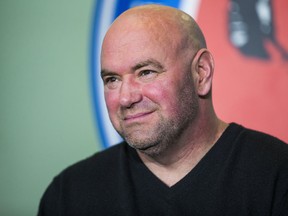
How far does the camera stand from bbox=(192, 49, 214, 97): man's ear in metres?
1.15

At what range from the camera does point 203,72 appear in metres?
1.17

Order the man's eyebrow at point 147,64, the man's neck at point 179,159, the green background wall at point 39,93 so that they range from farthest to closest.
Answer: the green background wall at point 39,93, the man's neck at point 179,159, the man's eyebrow at point 147,64

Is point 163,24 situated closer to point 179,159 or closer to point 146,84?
point 146,84

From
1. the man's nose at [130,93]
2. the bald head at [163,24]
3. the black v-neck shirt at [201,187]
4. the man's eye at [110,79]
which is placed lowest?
the black v-neck shirt at [201,187]

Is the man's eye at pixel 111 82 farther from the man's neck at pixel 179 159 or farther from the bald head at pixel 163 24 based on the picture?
the man's neck at pixel 179 159

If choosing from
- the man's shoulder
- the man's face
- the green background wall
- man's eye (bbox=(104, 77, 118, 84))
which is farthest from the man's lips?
the green background wall

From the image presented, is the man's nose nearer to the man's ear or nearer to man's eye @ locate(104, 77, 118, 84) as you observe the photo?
man's eye @ locate(104, 77, 118, 84)

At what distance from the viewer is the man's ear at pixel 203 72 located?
115 centimetres

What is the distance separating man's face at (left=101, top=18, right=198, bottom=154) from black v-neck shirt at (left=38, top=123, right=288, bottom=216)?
123 millimetres

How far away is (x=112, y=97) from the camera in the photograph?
3.62ft

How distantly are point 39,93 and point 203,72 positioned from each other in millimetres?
659

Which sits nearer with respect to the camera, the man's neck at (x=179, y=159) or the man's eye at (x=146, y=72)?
the man's eye at (x=146, y=72)

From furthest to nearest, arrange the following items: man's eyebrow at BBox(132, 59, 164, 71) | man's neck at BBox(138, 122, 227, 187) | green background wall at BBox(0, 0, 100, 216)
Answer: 1. green background wall at BBox(0, 0, 100, 216)
2. man's neck at BBox(138, 122, 227, 187)
3. man's eyebrow at BBox(132, 59, 164, 71)

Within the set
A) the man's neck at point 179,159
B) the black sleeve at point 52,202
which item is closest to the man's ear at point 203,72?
the man's neck at point 179,159
